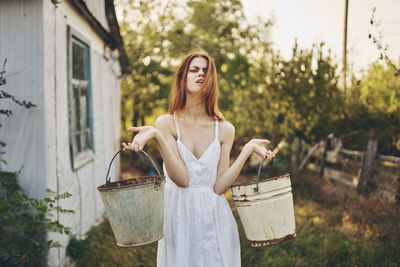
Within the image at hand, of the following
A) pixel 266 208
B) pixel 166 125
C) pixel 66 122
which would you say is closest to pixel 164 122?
pixel 166 125

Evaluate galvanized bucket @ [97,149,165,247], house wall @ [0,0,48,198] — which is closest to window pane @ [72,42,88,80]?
house wall @ [0,0,48,198]

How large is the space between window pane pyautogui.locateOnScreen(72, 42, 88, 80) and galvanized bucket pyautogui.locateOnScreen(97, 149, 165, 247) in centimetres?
321

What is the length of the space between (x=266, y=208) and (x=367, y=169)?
14.5 feet

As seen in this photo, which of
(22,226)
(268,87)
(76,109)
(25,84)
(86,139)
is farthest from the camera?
(268,87)

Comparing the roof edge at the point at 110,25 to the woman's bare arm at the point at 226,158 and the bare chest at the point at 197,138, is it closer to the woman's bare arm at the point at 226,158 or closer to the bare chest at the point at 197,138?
the bare chest at the point at 197,138

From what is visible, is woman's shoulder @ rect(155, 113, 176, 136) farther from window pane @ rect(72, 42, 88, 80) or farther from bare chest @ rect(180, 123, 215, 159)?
window pane @ rect(72, 42, 88, 80)

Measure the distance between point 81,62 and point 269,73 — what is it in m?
4.01

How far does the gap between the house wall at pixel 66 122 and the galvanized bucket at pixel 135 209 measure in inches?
70.9

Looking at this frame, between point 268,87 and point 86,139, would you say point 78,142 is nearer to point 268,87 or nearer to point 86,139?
point 86,139

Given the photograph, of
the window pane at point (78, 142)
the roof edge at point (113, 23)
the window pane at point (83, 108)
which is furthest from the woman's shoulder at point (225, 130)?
the roof edge at point (113, 23)

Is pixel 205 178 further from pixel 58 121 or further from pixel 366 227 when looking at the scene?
pixel 366 227

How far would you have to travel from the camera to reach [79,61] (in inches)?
204

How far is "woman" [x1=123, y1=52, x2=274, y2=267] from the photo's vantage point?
2.24 meters

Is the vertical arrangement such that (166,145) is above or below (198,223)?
above
